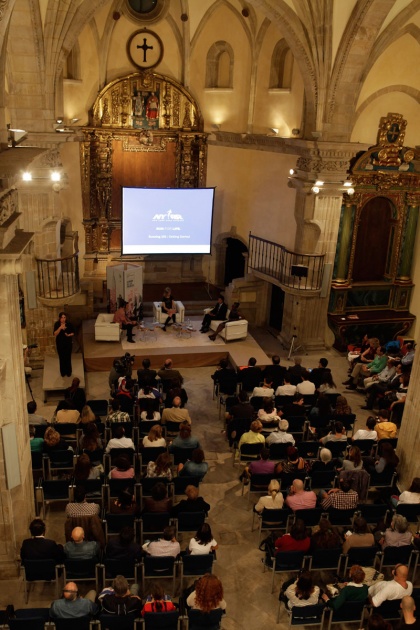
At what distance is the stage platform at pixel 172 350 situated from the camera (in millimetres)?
13586

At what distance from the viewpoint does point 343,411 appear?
34.0 ft

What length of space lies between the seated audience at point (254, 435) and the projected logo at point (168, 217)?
8.07 m

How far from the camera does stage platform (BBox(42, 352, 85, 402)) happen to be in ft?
40.1

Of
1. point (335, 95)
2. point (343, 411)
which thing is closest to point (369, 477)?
point (343, 411)

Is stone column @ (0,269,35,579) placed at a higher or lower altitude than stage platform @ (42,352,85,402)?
higher

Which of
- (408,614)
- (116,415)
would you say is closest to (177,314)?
(116,415)

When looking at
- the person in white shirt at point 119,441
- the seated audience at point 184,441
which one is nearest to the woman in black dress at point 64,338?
the person in white shirt at point 119,441

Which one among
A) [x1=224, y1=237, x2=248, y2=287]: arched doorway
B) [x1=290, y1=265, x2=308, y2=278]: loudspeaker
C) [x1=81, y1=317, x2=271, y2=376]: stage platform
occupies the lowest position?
[x1=81, y1=317, x2=271, y2=376]: stage platform

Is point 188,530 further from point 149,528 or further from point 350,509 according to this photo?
point 350,509

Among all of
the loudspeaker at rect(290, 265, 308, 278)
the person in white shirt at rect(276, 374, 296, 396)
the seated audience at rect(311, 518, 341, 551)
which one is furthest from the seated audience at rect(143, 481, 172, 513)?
the loudspeaker at rect(290, 265, 308, 278)

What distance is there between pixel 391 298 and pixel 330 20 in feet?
22.7

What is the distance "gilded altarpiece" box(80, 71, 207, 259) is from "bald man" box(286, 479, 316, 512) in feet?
35.9

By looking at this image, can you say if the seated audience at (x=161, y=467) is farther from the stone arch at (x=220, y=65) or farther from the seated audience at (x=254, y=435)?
the stone arch at (x=220, y=65)

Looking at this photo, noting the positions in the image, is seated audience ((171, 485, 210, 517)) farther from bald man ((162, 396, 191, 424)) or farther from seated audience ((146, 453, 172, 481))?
bald man ((162, 396, 191, 424))
